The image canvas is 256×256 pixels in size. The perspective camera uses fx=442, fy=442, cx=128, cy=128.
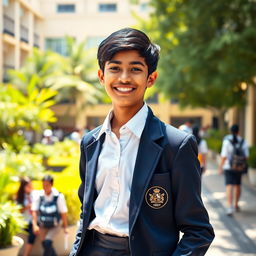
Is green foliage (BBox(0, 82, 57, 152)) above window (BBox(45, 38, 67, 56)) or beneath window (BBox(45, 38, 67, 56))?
beneath

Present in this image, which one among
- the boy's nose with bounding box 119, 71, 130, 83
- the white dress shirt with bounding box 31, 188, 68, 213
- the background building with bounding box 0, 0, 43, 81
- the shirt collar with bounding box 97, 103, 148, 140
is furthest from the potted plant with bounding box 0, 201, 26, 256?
the background building with bounding box 0, 0, 43, 81

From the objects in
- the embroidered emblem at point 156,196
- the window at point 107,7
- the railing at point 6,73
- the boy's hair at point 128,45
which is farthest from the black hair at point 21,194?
the window at point 107,7

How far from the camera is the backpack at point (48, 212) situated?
6199 mm

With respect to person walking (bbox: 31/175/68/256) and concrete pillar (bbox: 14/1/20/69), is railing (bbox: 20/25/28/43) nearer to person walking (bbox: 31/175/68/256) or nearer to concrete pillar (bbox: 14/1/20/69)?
concrete pillar (bbox: 14/1/20/69)

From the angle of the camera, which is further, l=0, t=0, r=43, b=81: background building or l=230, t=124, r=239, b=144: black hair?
l=0, t=0, r=43, b=81: background building

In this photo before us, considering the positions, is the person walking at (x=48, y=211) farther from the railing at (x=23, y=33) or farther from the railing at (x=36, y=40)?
the railing at (x=36, y=40)

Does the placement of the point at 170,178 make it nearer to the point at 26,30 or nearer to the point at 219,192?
the point at 219,192

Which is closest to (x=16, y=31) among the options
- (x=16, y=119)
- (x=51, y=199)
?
(x=16, y=119)

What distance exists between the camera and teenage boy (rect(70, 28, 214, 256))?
2.04m

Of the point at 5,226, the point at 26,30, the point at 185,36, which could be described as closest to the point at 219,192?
the point at 185,36

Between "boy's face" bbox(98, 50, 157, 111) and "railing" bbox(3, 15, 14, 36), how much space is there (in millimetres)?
28198

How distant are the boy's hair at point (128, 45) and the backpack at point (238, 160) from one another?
713 cm

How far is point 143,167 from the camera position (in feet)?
6.79

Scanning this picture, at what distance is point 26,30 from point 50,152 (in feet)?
69.0
